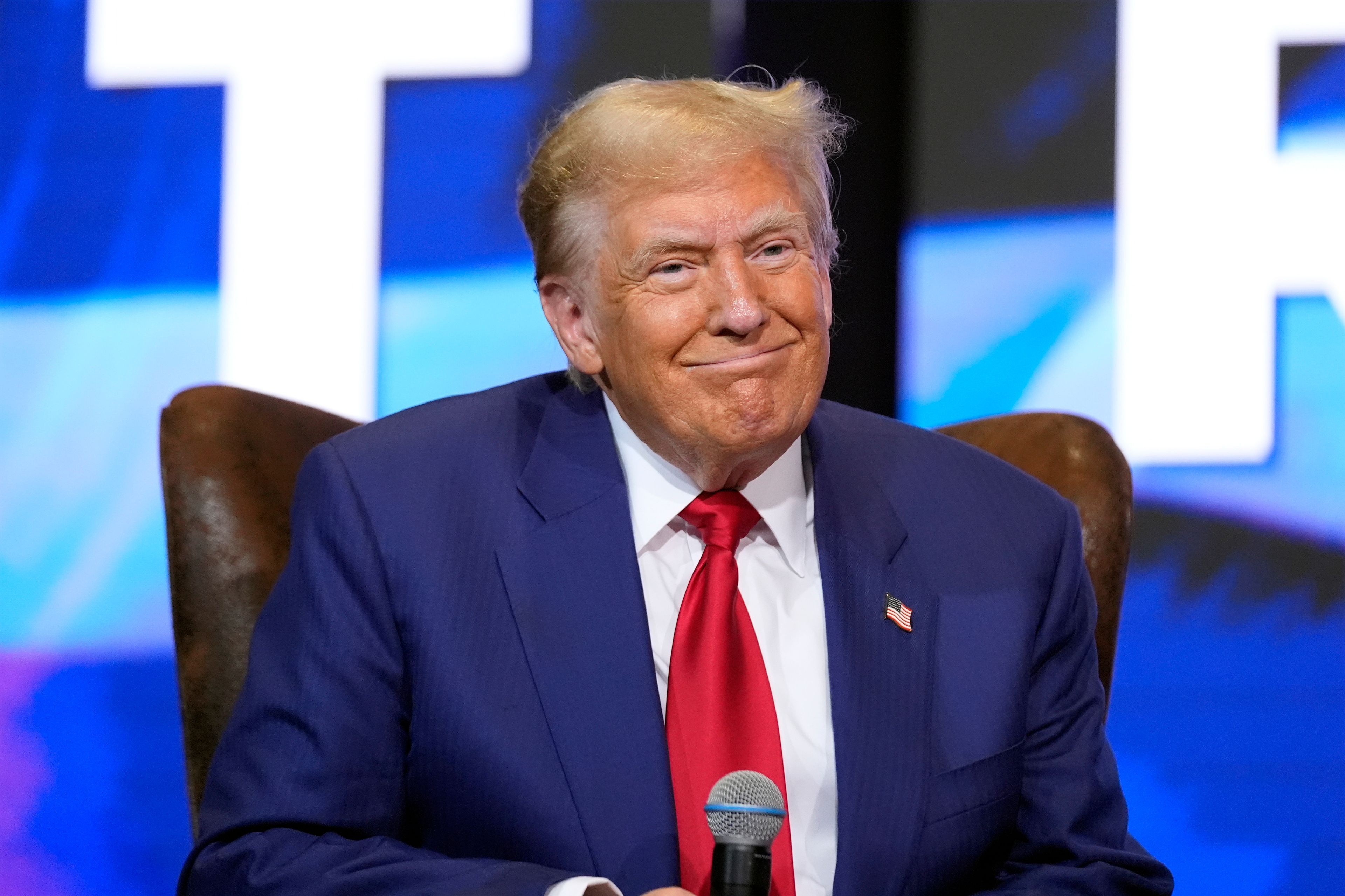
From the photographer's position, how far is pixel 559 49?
9.50ft

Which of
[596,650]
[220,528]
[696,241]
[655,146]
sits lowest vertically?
[596,650]

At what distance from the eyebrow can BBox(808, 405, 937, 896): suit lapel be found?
0.33 meters

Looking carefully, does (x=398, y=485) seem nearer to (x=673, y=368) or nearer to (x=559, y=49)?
(x=673, y=368)

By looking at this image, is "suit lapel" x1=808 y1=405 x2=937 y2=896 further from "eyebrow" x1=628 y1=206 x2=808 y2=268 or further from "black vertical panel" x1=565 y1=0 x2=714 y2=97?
"black vertical panel" x1=565 y1=0 x2=714 y2=97

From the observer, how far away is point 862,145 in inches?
112

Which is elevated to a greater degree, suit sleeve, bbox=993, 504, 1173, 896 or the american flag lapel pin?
the american flag lapel pin

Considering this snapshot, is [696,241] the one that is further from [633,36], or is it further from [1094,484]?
[633,36]

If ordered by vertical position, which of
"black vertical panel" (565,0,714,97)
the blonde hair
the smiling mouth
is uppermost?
"black vertical panel" (565,0,714,97)

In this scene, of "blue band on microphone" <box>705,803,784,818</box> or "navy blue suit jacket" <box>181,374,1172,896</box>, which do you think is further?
"navy blue suit jacket" <box>181,374,1172,896</box>

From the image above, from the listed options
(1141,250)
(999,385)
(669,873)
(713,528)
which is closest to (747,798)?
(669,873)

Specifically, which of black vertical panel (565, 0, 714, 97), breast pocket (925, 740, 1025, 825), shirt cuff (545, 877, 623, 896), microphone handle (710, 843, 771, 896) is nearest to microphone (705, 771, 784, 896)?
microphone handle (710, 843, 771, 896)

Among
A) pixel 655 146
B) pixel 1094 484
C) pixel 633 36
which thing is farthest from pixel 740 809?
pixel 633 36

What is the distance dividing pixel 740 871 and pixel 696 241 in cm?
81

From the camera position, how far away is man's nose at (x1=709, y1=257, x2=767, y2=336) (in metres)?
1.61
